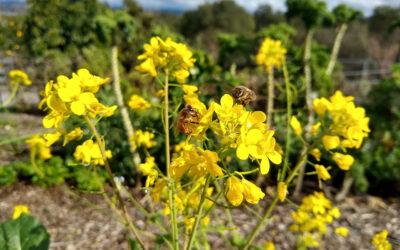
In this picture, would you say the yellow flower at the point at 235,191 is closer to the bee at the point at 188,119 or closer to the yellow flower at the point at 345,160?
the bee at the point at 188,119

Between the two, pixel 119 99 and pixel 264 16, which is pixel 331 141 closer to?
pixel 119 99

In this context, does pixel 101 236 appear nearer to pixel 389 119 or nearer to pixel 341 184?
pixel 341 184

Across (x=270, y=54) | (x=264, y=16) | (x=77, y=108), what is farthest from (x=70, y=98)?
(x=264, y=16)

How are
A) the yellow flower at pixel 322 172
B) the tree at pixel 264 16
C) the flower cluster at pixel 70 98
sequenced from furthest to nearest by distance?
the tree at pixel 264 16 → the yellow flower at pixel 322 172 → the flower cluster at pixel 70 98

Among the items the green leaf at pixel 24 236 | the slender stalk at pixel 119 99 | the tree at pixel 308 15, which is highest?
the tree at pixel 308 15

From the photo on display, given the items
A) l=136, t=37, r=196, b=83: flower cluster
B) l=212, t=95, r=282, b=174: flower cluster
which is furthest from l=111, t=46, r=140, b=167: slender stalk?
l=212, t=95, r=282, b=174: flower cluster

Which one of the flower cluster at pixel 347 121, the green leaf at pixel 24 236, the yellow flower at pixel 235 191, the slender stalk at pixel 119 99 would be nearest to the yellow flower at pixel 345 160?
the flower cluster at pixel 347 121
